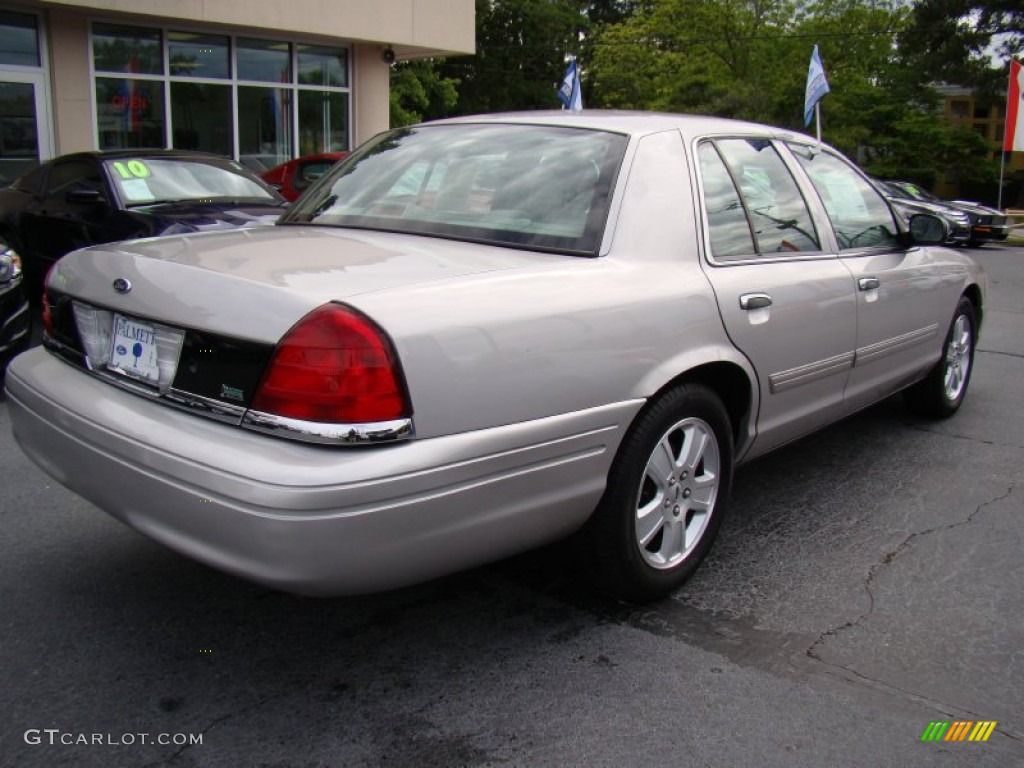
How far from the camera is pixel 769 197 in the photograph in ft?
12.9

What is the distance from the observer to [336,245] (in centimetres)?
311

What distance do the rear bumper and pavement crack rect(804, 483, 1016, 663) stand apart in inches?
33.9

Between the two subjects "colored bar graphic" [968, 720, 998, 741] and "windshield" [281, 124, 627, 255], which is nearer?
"colored bar graphic" [968, 720, 998, 741]

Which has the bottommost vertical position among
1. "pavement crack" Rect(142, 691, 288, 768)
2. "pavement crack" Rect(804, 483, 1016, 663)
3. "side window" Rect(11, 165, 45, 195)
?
"pavement crack" Rect(142, 691, 288, 768)

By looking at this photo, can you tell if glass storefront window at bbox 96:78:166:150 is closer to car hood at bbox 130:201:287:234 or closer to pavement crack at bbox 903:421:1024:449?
car hood at bbox 130:201:287:234

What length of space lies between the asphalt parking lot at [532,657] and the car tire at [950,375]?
4.68 feet

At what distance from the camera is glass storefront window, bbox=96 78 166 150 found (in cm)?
1511

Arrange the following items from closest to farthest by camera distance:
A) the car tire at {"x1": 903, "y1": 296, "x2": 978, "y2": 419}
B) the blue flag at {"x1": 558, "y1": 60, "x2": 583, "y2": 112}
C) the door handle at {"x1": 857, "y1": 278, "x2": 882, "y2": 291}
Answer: the door handle at {"x1": 857, "y1": 278, "x2": 882, "y2": 291}
the car tire at {"x1": 903, "y1": 296, "x2": 978, "y2": 419}
the blue flag at {"x1": 558, "y1": 60, "x2": 583, "y2": 112}

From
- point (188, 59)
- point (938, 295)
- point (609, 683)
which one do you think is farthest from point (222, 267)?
point (188, 59)

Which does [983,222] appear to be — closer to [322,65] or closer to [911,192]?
[911,192]

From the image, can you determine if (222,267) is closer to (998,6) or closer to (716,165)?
(716,165)

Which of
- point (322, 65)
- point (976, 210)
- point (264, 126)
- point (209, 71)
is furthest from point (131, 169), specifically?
point (976, 210)

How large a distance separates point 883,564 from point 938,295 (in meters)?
1.92

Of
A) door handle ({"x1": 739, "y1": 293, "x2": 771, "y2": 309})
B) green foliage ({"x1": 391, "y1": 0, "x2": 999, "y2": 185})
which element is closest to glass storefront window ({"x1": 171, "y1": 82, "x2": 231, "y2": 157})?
door handle ({"x1": 739, "y1": 293, "x2": 771, "y2": 309})
